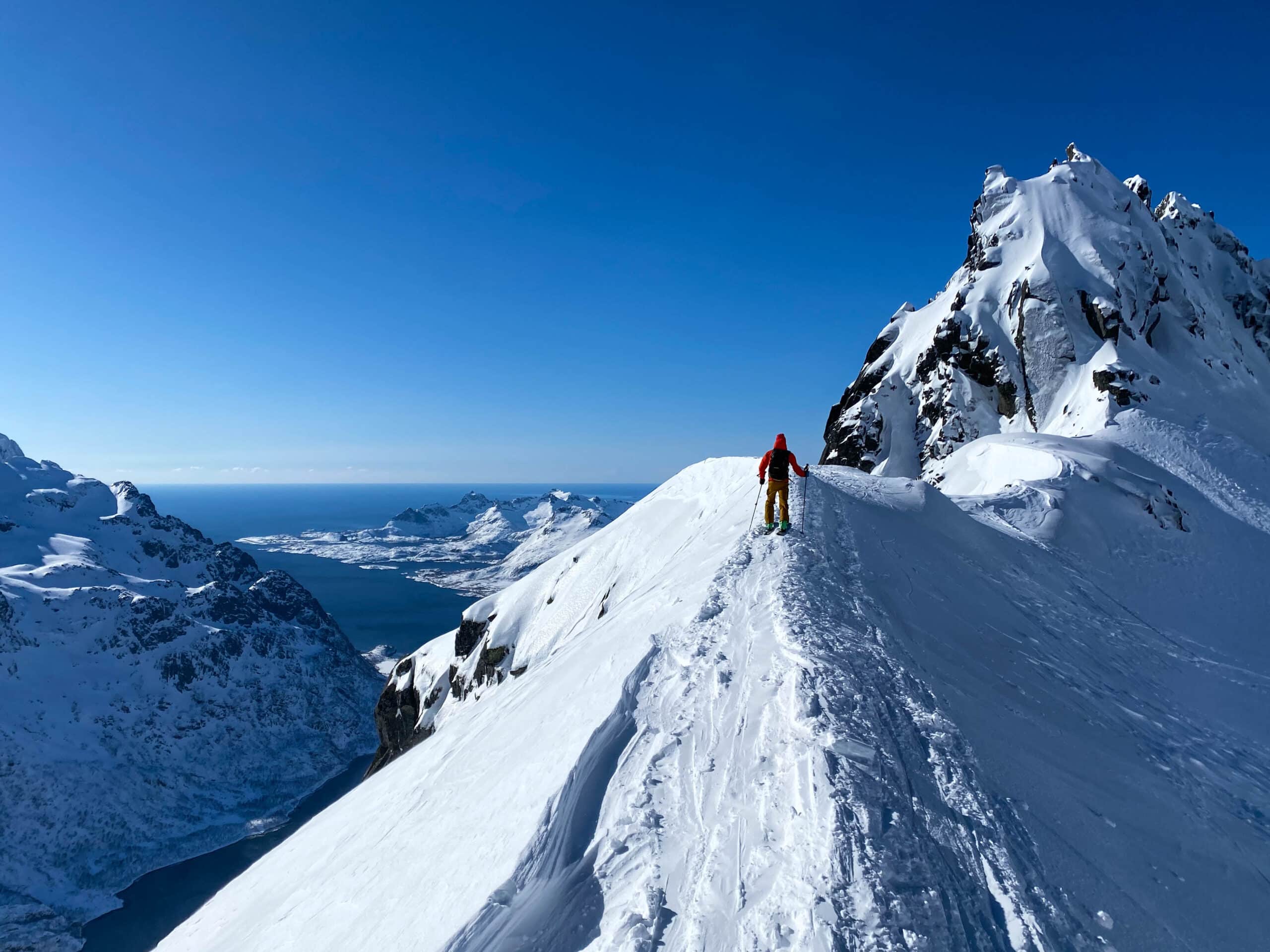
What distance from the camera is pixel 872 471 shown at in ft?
184

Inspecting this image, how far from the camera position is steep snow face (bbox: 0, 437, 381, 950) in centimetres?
9625

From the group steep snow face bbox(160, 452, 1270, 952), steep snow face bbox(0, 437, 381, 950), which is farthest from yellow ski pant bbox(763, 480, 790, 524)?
steep snow face bbox(0, 437, 381, 950)

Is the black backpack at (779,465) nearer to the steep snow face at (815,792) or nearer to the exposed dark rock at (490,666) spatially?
the steep snow face at (815,792)

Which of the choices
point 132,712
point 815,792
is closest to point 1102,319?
point 815,792

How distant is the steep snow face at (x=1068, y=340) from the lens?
152 feet

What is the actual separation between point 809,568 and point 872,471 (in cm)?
4942

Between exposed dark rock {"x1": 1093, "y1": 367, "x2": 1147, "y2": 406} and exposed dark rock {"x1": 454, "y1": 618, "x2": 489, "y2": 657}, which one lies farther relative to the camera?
exposed dark rock {"x1": 1093, "y1": 367, "x2": 1147, "y2": 406}

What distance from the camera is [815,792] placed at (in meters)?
4.50

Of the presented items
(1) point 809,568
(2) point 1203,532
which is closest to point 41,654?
(1) point 809,568

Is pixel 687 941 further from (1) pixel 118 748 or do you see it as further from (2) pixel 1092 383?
(1) pixel 118 748

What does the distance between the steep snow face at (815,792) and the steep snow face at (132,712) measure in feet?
355

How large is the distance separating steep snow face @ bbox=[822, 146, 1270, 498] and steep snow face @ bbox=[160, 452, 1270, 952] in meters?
33.4

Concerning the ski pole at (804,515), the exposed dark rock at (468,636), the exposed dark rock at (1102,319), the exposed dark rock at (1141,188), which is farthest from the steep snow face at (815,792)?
the exposed dark rock at (1141,188)

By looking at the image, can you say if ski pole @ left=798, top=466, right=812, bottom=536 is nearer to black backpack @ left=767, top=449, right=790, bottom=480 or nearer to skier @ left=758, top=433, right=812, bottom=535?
skier @ left=758, top=433, right=812, bottom=535
